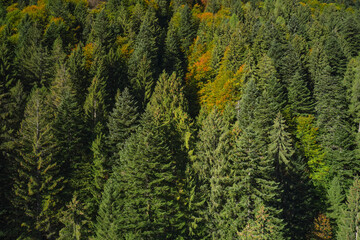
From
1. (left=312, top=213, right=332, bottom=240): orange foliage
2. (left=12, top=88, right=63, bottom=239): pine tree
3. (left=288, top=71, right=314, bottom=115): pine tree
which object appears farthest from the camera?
(left=288, top=71, right=314, bottom=115): pine tree

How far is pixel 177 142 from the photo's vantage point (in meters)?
31.3

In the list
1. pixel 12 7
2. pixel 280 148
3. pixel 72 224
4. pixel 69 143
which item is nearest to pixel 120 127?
pixel 69 143

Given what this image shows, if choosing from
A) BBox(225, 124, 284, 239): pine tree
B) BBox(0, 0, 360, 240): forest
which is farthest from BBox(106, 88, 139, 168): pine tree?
BBox(225, 124, 284, 239): pine tree

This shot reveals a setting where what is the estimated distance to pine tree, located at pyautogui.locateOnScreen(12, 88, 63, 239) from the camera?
24500 millimetres

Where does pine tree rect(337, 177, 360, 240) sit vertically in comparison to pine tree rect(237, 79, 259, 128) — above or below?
below

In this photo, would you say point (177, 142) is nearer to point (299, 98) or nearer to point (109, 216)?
point (109, 216)

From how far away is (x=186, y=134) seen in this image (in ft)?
99.0

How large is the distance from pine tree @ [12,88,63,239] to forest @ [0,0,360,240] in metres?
0.15

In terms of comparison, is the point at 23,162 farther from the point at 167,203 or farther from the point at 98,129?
the point at 167,203

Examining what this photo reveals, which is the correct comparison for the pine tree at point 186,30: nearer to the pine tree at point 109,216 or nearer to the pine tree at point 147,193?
the pine tree at point 147,193

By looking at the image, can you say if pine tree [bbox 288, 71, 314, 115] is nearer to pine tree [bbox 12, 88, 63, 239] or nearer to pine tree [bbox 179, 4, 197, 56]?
pine tree [bbox 179, 4, 197, 56]

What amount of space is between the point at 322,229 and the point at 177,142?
22251mm

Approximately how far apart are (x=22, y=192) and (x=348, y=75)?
51.7 m

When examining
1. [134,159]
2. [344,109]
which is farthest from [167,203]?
[344,109]
